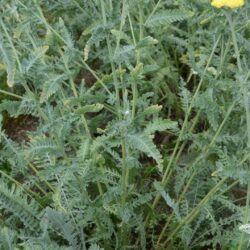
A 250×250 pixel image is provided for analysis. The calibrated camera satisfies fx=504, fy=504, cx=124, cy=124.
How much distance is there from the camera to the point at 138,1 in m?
1.72

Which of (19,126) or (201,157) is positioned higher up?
(201,157)

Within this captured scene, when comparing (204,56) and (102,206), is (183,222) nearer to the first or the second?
(102,206)

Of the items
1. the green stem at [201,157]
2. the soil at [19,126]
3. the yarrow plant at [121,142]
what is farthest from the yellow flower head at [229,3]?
the soil at [19,126]

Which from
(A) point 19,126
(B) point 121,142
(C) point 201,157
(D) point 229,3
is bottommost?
(A) point 19,126

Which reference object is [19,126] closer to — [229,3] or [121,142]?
[121,142]

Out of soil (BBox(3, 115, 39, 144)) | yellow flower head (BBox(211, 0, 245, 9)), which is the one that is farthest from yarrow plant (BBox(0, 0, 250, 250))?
soil (BBox(3, 115, 39, 144))

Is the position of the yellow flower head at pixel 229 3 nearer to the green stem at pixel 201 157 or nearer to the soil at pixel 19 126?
the green stem at pixel 201 157

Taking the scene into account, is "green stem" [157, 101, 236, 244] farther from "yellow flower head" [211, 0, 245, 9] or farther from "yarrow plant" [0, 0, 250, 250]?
"yellow flower head" [211, 0, 245, 9]

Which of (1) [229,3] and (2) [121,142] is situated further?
(2) [121,142]

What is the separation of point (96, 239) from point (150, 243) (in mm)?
328

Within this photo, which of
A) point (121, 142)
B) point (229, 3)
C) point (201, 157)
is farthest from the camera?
point (201, 157)

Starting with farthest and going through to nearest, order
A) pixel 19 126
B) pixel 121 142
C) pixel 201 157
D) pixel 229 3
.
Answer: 1. pixel 19 126
2. pixel 201 157
3. pixel 121 142
4. pixel 229 3

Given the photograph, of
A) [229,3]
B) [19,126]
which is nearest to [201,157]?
[229,3]

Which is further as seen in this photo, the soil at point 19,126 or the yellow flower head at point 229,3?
the soil at point 19,126
